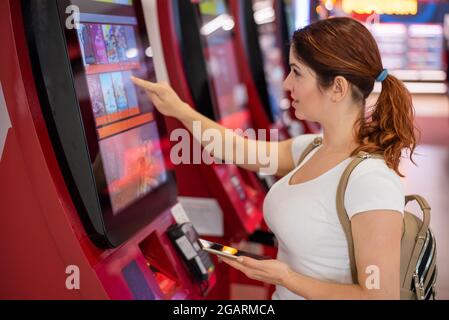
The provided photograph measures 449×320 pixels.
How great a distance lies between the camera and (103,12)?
4.93 feet

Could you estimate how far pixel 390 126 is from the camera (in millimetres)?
1398

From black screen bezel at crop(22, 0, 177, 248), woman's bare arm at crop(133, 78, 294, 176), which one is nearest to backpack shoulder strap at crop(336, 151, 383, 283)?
woman's bare arm at crop(133, 78, 294, 176)

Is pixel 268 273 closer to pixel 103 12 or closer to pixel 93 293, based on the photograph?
pixel 93 293

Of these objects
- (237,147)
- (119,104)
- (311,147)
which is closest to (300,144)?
(311,147)

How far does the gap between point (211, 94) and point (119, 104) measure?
2.77 ft

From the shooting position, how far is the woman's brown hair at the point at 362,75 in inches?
53.0

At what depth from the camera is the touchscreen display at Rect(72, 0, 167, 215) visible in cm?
144

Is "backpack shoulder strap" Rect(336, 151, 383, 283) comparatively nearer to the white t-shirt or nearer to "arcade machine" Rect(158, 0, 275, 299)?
the white t-shirt

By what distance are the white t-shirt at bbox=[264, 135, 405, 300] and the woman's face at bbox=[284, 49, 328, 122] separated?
15 centimetres

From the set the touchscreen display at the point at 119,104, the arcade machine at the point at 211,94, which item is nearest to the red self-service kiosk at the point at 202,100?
the arcade machine at the point at 211,94

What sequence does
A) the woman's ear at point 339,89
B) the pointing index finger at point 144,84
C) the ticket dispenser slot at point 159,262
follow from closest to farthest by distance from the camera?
the woman's ear at point 339,89 → the pointing index finger at point 144,84 → the ticket dispenser slot at point 159,262

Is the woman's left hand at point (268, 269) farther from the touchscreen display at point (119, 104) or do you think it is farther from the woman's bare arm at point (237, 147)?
the woman's bare arm at point (237, 147)

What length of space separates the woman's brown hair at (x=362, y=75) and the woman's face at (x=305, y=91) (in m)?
0.02

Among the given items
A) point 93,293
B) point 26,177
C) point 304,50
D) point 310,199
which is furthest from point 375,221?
point 26,177
